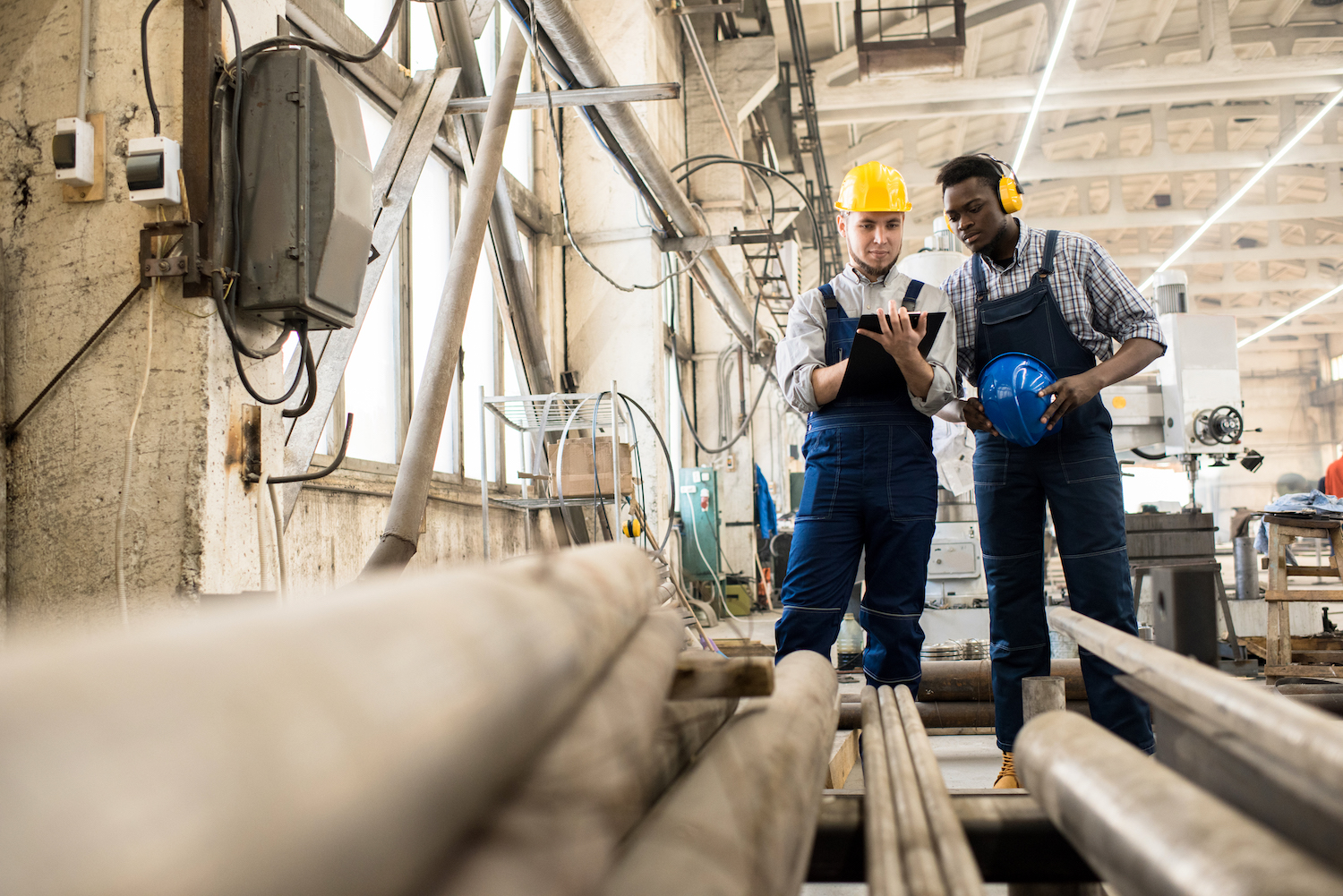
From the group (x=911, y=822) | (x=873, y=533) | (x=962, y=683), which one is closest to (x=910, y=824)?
(x=911, y=822)

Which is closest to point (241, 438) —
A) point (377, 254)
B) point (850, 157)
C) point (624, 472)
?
point (377, 254)

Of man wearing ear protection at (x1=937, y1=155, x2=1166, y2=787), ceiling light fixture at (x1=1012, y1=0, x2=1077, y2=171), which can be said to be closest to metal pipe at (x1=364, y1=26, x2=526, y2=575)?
man wearing ear protection at (x1=937, y1=155, x2=1166, y2=787)

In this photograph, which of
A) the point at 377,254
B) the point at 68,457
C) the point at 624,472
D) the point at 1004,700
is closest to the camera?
the point at 68,457

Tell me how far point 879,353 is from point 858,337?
0.23 ft

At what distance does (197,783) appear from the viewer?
0.37 meters

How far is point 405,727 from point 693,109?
9.46 metres

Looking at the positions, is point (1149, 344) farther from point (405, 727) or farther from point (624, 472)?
point (624, 472)

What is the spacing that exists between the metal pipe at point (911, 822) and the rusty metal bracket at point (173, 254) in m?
1.69

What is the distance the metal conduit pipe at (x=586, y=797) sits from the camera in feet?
1.81

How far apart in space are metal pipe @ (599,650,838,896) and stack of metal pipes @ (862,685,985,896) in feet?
0.22

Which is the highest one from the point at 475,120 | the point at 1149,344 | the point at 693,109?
the point at 693,109

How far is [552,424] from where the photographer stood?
537 cm

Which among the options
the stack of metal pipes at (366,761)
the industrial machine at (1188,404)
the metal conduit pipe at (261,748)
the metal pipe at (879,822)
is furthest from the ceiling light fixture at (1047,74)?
the metal conduit pipe at (261,748)

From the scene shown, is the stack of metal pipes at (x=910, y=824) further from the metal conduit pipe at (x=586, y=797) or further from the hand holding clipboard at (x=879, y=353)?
the hand holding clipboard at (x=879, y=353)
